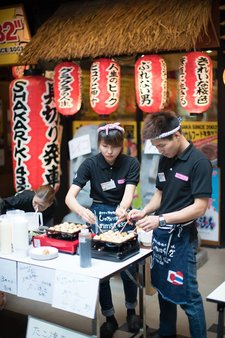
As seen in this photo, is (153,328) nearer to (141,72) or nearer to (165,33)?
(141,72)

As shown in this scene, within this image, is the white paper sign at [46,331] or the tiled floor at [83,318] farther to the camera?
the tiled floor at [83,318]

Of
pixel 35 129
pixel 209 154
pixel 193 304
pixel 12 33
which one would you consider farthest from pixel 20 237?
pixel 12 33

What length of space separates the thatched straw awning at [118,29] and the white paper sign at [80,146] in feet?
4.11

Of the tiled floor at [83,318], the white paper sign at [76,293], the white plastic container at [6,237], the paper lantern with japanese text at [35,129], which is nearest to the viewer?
the white paper sign at [76,293]

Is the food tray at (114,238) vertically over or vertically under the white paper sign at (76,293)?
over

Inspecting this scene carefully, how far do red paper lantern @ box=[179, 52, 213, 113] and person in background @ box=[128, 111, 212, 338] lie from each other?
2173 mm

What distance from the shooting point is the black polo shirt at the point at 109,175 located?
423cm

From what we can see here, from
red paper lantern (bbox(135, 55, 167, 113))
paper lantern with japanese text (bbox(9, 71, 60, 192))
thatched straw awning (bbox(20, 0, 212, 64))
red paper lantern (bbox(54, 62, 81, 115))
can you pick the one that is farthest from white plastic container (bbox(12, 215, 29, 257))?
thatched straw awning (bbox(20, 0, 212, 64))

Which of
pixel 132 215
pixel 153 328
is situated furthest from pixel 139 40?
pixel 153 328

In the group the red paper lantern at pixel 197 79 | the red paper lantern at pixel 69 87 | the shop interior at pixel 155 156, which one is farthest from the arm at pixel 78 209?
the red paper lantern at pixel 69 87

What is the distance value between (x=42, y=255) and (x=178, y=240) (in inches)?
42.8

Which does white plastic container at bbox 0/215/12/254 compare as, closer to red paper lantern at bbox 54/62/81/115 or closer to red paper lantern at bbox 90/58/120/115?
red paper lantern at bbox 90/58/120/115

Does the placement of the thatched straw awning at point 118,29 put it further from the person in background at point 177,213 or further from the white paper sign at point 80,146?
the person in background at point 177,213

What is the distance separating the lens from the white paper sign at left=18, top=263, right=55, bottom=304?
3.38 m
